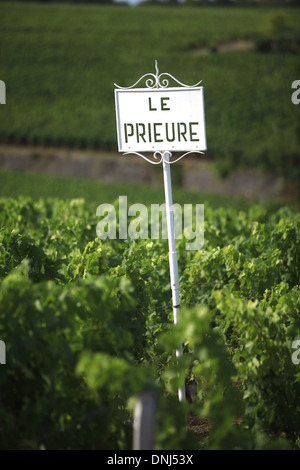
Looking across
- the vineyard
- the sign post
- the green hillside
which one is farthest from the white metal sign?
the green hillside

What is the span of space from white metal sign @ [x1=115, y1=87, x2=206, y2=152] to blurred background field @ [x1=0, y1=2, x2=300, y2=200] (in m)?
24.8

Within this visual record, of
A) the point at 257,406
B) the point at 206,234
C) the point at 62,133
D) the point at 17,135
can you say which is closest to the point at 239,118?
the point at 62,133

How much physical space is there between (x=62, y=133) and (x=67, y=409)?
110 ft

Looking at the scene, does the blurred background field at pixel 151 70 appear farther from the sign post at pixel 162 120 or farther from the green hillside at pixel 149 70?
the sign post at pixel 162 120

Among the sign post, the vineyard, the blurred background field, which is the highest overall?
the blurred background field

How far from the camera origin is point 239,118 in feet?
120

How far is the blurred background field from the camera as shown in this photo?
34.0m

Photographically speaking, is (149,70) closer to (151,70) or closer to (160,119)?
(151,70)

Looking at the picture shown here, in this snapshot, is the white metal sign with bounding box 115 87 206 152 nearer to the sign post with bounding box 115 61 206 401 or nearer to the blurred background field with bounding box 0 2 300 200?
the sign post with bounding box 115 61 206 401

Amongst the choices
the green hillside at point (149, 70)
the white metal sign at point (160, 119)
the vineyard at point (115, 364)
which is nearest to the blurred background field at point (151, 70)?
the green hillside at point (149, 70)

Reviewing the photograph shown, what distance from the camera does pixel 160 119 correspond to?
3934mm

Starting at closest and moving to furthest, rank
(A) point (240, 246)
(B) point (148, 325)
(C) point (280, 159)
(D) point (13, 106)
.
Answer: (B) point (148, 325), (A) point (240, 246), (C) point (280, 159), (D) point (13, 106)

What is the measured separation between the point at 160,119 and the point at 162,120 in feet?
0.06
